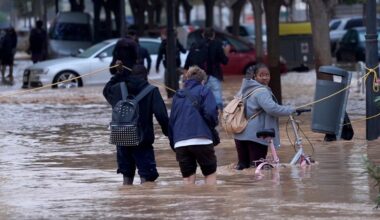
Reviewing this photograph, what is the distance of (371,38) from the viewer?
53.0 ft

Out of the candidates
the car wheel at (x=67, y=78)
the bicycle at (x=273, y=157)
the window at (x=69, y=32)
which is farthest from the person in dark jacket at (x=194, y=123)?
the window at (x=69, y=32)

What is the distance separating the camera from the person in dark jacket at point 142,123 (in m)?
12.1

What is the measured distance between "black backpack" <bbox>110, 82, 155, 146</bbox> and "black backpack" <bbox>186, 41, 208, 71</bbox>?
7.74 meters

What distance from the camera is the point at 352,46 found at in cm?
4400

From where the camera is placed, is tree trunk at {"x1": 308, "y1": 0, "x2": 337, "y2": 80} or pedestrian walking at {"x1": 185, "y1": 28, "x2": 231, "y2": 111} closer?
pedestrian walking at {"x1": 185, "y1": 28, "x2": 231, "y2": 111}

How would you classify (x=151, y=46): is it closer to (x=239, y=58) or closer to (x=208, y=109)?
(x=239, y=58)

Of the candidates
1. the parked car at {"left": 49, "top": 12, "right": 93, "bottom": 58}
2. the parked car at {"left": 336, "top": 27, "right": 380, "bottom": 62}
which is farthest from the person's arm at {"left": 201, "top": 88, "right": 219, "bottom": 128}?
the parked car at {"left": 336, "top": 27, "right": 380, "bottom": 62}

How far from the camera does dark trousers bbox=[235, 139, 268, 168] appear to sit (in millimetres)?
13398

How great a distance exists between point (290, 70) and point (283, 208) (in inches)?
1111

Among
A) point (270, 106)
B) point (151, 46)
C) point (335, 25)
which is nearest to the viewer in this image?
point (270, 106)

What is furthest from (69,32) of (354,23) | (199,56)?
(199,56)

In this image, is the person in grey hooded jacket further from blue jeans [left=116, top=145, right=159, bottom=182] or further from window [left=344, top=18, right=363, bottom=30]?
window [left=344, top=18, right=363, bottom=30]

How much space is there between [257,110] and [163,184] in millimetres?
1493

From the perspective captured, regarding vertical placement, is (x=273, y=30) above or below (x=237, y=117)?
above
